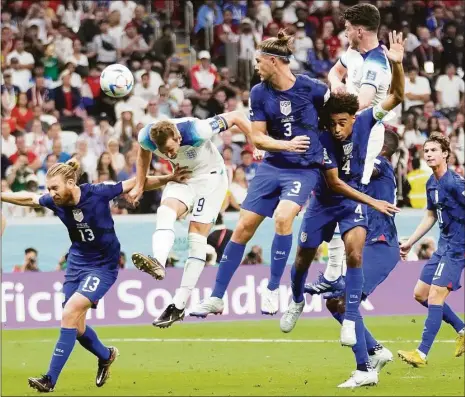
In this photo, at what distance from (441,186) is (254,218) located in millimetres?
2677

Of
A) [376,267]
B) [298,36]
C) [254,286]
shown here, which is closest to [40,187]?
[254,286]

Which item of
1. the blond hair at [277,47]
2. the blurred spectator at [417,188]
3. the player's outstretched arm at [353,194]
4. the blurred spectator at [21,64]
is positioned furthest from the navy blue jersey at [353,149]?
the blurred spectator at [21,64]

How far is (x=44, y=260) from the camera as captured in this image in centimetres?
1939

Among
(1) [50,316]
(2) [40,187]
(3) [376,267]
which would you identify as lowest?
(1) [50,316]

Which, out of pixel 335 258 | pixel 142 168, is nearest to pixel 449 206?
pixel 335 258

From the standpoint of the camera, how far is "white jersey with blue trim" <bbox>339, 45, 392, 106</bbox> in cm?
1256

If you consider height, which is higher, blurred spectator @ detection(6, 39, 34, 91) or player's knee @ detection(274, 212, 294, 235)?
player's knee @ detection(274, 212, 294, 235)

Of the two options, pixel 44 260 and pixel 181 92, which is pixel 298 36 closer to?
pixel 181 92

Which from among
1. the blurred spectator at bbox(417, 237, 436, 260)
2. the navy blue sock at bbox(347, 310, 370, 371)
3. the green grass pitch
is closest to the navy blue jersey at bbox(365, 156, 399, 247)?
the green grass pitch

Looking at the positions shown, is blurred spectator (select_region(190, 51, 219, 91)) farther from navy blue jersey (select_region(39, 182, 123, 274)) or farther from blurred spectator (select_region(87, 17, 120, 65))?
navy blue jersey (select_region(39, 182, 123, 274))

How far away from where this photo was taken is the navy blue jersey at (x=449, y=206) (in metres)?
13.9

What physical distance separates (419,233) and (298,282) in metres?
2.02

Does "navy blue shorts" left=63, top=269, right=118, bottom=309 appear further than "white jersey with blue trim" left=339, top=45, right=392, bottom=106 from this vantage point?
No

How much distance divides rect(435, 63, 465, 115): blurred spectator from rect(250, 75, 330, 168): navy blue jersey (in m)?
13.0
